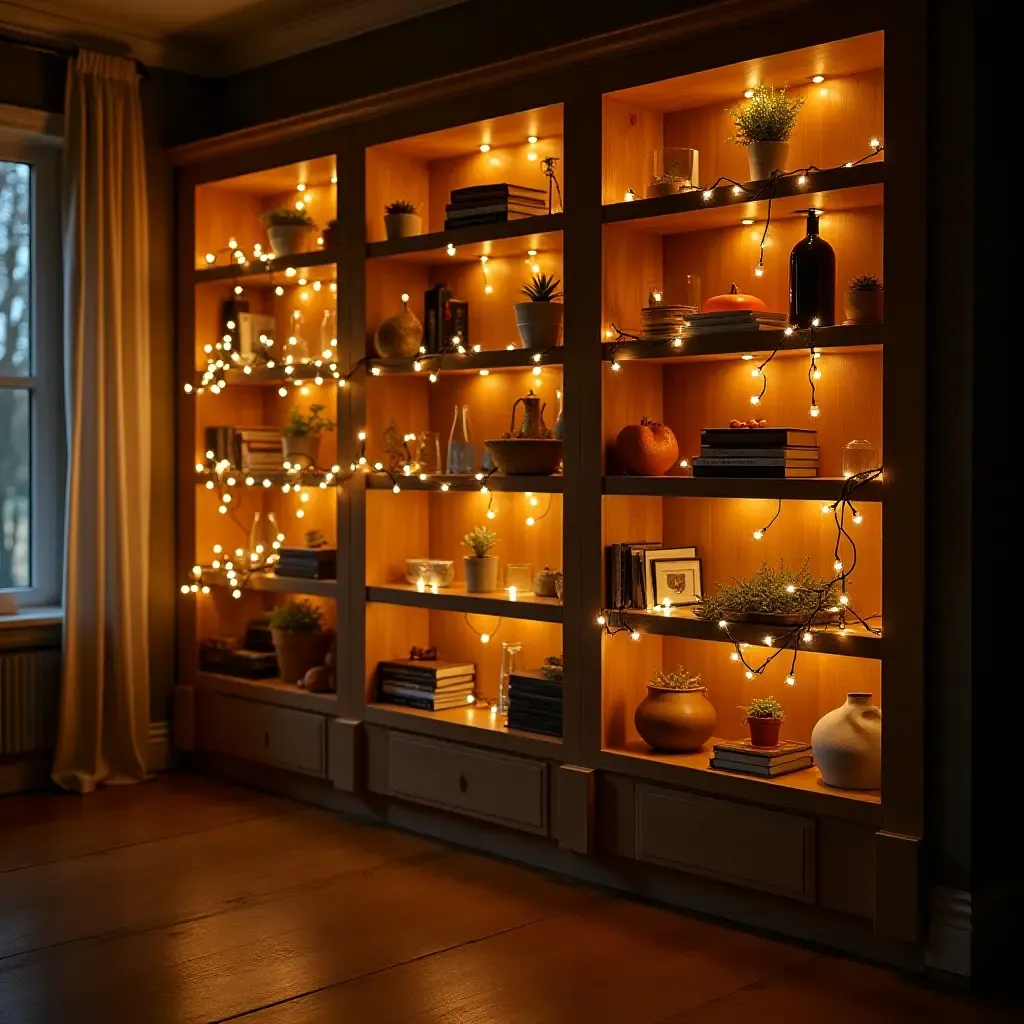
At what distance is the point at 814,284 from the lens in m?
3.59

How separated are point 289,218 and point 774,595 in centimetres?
258

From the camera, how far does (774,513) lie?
4.02 meters

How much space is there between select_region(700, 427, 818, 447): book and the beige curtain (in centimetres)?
259

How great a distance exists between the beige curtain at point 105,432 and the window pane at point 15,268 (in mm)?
290

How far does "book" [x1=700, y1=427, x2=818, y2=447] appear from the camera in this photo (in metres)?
3.65

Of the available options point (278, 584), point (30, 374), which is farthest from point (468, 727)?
point (30, 374)

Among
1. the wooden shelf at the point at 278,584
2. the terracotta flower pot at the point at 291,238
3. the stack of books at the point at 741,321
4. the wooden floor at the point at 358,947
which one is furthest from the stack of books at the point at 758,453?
the terracotta flower pot at the point at 291,238

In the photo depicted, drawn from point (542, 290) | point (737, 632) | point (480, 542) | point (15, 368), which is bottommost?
point (737, 632)

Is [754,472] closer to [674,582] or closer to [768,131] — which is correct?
[674,582]

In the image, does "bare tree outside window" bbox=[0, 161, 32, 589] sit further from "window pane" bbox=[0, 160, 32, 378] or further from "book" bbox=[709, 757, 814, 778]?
"book" bbox=[709, 757, 814, 778]

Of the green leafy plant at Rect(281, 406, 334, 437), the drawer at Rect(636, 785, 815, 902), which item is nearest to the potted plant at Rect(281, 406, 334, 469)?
the green leafy plant at Rect(281, 406, 334, 437)

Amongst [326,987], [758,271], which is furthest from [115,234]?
[326,987]

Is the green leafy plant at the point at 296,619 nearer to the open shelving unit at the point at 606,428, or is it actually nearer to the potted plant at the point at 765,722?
the open shelving unit at the point at 606,428

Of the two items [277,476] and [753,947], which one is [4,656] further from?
[753,947]
